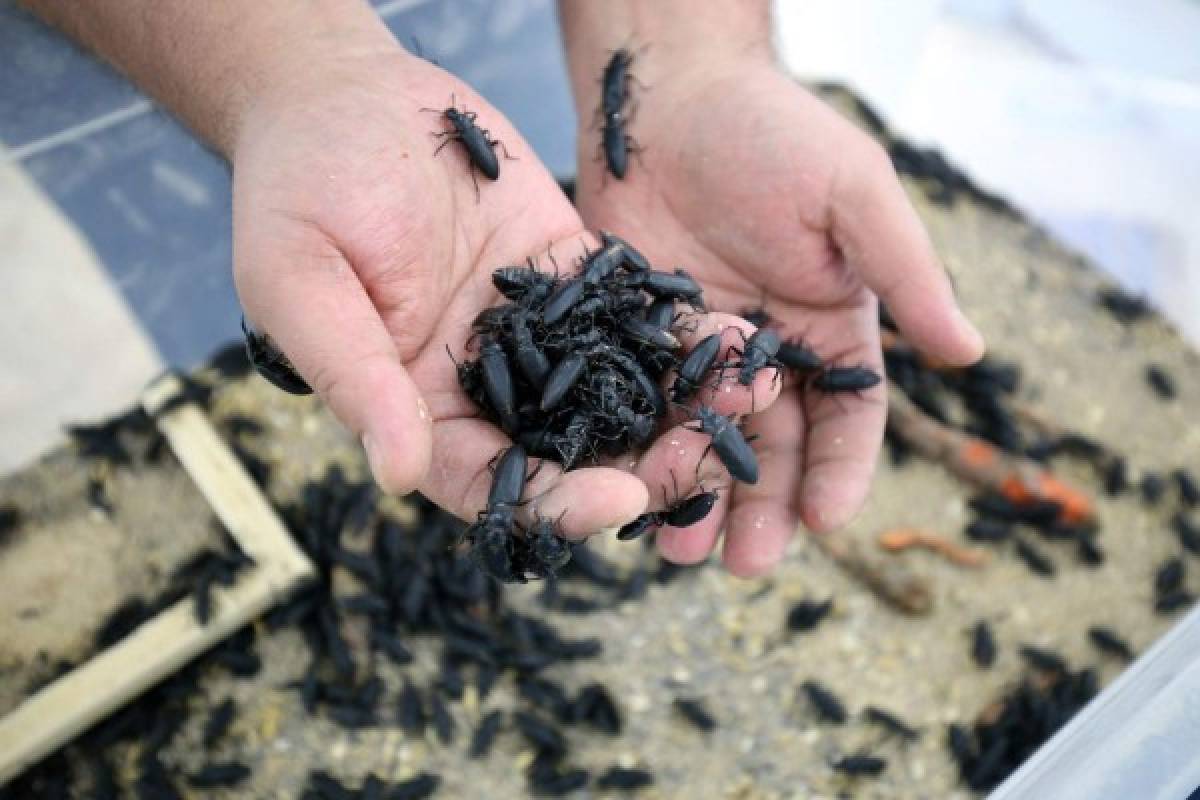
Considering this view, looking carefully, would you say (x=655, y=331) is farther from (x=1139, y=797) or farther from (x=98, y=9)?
(x=98, y=9)

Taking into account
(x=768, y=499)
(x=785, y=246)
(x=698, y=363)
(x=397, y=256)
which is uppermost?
(x=397, y=256)

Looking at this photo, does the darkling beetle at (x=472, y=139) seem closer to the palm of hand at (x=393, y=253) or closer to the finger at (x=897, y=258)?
the palm of hand at (x=393, y=253)

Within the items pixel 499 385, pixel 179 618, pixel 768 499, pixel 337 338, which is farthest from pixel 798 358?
pixel 179 618

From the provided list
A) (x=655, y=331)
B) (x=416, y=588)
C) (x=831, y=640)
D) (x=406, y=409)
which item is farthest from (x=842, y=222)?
(x=416, y=588)

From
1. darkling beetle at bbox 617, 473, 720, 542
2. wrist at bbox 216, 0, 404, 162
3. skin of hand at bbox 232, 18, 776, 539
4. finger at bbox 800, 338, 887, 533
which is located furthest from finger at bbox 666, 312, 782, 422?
wrist at bbox 216, 0, 404, 162

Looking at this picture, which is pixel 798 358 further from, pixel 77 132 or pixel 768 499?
pixel 77 132

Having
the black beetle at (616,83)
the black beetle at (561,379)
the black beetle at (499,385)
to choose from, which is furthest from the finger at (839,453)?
the black beetle at (616,83)
